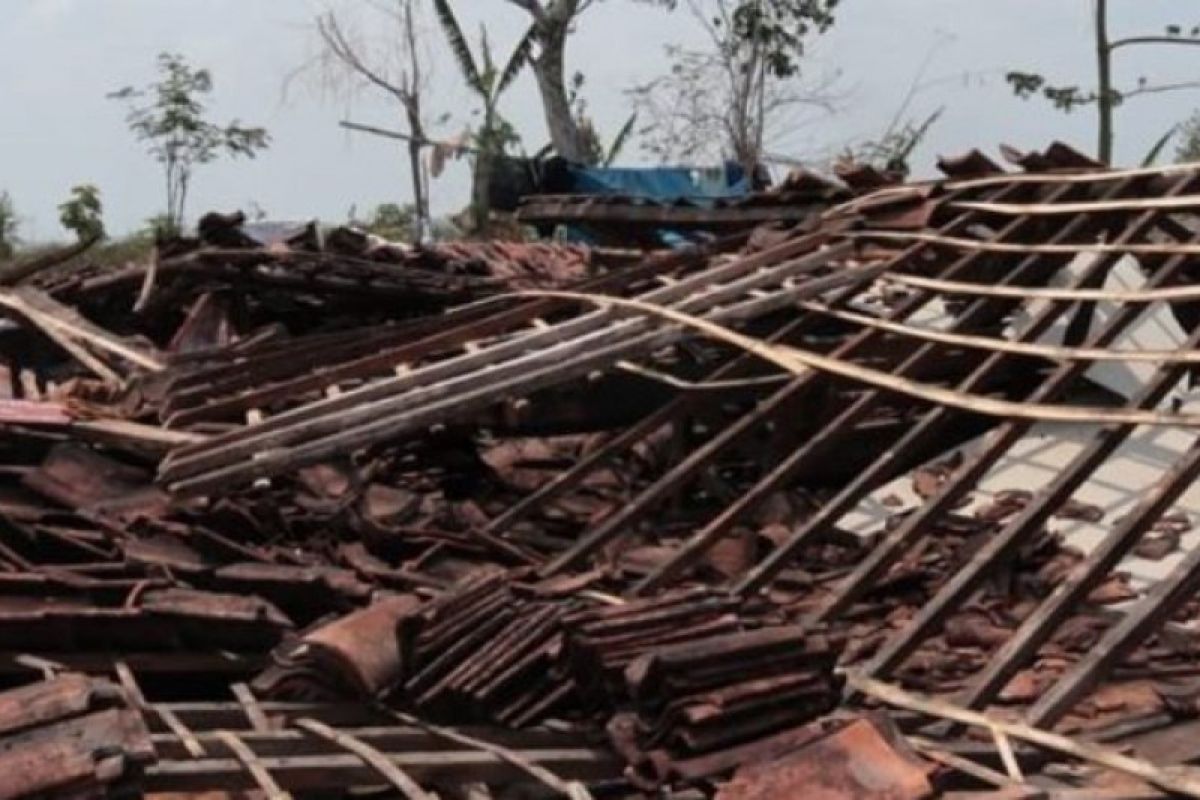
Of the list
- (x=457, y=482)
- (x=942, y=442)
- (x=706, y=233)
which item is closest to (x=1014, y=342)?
(x=942, y=442)

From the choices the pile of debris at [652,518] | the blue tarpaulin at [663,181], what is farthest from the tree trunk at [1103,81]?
the pile of debris at [652,518]

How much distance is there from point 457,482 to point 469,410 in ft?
2.58

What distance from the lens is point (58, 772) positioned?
271 cm

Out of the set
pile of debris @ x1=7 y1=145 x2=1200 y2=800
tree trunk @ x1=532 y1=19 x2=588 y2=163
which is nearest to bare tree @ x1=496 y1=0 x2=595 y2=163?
Result: tree trunk @ x1=532 y1=19 x2=588 y2=163

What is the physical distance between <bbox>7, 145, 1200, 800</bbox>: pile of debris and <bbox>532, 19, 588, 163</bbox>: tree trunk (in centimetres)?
1435

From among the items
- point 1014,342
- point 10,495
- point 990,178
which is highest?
point 990,178

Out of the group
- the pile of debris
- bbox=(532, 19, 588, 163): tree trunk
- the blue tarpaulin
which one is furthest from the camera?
bbox=(532, 19, 588, 163): tree trunk

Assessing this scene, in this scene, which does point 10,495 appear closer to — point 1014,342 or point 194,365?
point 194,365

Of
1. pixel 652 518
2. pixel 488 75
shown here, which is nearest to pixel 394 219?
pixel 488 75

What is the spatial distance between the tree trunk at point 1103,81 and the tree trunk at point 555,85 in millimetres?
6909

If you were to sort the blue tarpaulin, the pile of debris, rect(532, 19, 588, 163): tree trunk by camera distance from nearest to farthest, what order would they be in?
1. the pile of debris
2. the blue tarpaulin
3. rect(532, 19, 588, 163): tree trunk

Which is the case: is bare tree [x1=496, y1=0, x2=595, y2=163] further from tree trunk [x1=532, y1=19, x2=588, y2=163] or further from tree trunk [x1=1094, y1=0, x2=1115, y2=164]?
tree trunk [x1=1094, y1=0, x2=1115, y2=164]

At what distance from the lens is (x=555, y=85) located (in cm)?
2159

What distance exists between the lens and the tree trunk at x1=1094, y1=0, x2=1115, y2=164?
58.9 feet
